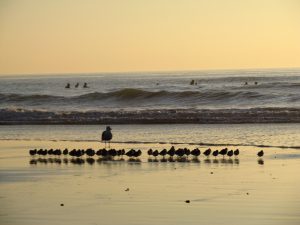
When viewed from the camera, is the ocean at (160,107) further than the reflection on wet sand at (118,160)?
Yes

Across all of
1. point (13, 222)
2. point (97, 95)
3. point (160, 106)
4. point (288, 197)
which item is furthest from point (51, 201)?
point (97, 95)

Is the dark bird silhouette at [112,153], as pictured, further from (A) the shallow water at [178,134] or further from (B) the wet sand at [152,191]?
(A) the shallow water at [178,134]

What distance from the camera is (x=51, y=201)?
11961 millimetres

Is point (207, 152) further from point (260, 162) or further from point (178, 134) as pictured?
point (178, 134)

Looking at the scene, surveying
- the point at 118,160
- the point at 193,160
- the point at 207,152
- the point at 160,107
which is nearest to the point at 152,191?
the point at 193,160

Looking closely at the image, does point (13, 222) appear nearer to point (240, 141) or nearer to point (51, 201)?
point (51, 201)

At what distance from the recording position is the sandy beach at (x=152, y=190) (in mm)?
10664

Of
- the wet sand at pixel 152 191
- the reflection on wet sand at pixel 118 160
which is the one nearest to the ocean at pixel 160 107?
the reflection on wet sand at pixel 118 160

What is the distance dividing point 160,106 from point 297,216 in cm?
3214

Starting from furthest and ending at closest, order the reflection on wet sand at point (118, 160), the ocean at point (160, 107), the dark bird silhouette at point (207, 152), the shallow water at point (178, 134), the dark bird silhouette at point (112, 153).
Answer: the ocean at point (160, 107) → the shallow water at point (178, 134) → the dark bird silhouette at point (112, 153) → the dark bird silhouette at point (207, 152) → the reflection on wet sand at point (118, 160)

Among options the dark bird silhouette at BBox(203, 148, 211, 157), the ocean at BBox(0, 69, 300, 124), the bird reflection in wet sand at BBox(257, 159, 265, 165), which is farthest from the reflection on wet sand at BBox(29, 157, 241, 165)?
the ocean at BBox(0, 69, 300, 124)

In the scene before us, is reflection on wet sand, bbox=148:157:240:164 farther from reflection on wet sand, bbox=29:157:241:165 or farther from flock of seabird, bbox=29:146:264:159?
flock of seabird, bbox=29:146:264:159

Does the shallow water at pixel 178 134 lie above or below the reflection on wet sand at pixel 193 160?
above

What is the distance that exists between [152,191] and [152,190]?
10cm
